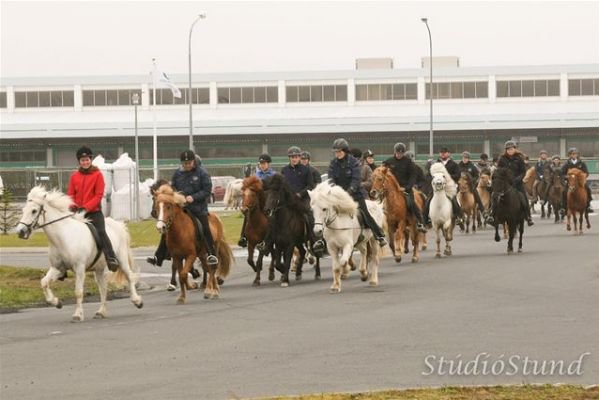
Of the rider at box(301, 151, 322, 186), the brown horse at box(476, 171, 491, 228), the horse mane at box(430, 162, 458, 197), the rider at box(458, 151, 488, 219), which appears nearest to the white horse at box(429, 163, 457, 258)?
the horse mane at box(430, 162, 458, 197)

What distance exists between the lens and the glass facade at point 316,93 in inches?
4432

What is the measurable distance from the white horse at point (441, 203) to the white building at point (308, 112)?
2784 inches

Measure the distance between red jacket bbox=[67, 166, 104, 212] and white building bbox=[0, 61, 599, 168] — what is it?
81.1 m

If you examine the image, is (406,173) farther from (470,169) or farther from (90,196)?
(470,169)

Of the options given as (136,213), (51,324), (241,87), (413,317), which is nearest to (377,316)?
(413,317)

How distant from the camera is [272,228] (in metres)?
23.4

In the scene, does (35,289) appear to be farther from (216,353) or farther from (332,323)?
(216,353)

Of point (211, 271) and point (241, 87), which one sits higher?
point (241, 87)

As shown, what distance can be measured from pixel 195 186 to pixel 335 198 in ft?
7.22

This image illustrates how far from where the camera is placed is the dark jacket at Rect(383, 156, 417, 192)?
90.9 ft

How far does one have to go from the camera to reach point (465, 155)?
3894 cm

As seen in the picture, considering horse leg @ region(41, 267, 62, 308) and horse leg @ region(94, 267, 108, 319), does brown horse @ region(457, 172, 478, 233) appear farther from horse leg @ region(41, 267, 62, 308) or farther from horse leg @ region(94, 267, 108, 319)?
horse leg @ region(41, 267, 62, 308)

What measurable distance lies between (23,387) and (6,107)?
345 feet

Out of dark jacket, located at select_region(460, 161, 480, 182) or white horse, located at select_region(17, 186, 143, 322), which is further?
dark jacket, located at select_region(460, 161, 480, 182)
